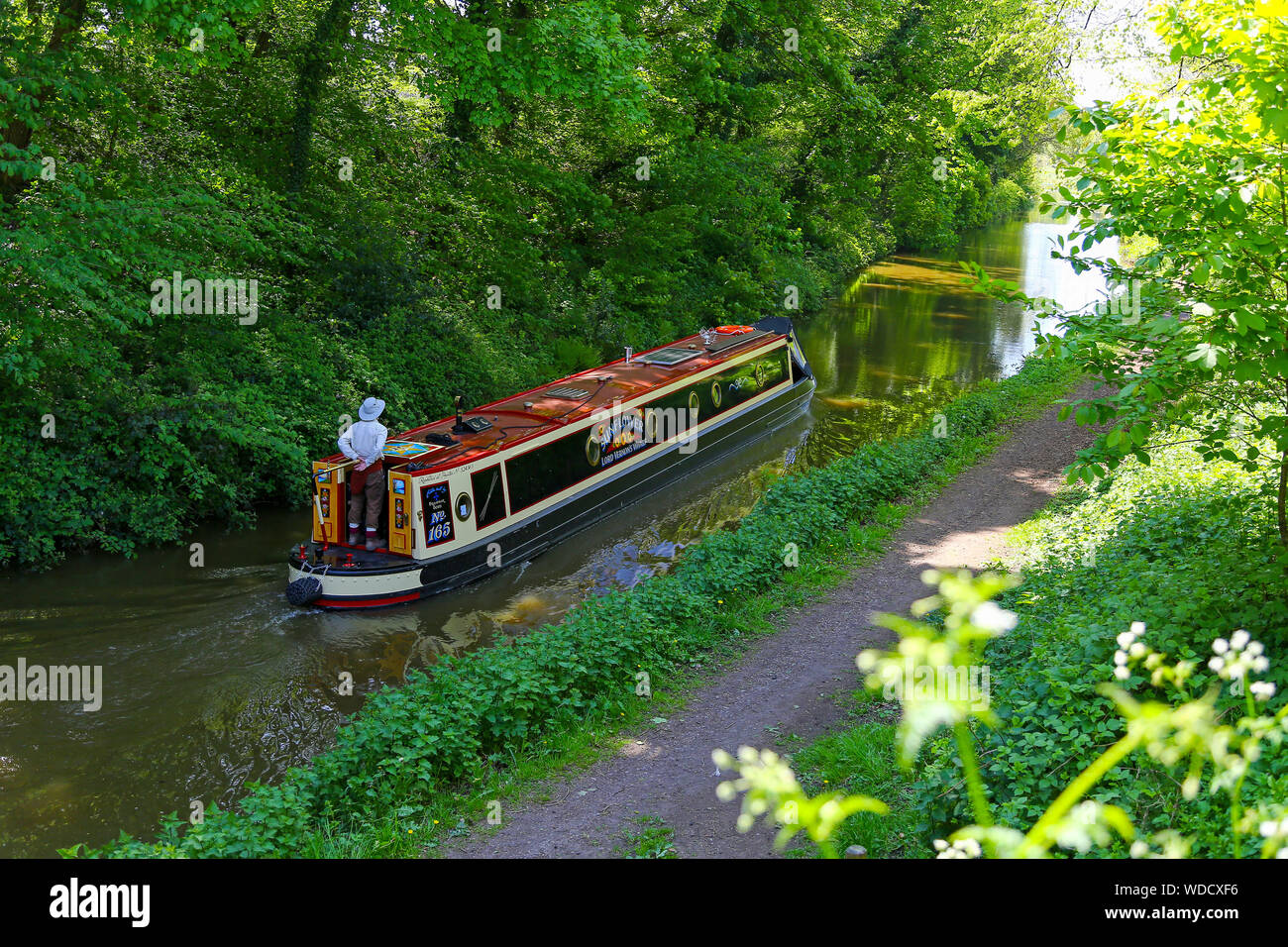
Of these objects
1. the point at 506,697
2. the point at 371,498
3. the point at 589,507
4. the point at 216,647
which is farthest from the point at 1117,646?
the point at 589,507

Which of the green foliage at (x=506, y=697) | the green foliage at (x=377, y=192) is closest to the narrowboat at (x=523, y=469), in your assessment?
the green foliage at (x=377, y=192)

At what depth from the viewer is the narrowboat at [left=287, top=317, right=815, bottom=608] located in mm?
11484

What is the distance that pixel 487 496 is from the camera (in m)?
12.4

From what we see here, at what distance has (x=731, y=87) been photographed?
21.7 m

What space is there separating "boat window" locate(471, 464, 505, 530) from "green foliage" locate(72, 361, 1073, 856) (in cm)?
255

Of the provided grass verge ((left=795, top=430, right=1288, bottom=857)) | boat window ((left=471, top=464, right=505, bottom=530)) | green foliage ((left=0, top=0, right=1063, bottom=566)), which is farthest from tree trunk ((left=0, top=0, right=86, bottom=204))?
grass verge ((left=795, top=430, right=1288, bottom=857))

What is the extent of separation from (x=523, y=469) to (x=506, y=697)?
216 inches

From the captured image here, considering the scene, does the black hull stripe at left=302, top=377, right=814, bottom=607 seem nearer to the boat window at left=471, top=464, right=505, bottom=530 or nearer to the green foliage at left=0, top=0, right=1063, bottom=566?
the boat window at left=471, top=464, right=505, bottom=530

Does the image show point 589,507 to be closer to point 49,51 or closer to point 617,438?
point 617,438

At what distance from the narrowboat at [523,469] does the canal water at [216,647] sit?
0.30m

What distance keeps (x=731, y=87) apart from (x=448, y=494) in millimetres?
13847

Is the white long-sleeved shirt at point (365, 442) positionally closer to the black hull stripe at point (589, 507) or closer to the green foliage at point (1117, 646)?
the black hull stripe at point (589, 507)

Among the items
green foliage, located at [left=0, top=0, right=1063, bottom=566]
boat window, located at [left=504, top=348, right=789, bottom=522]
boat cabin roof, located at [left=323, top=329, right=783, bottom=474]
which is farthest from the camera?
boat window, located at [left=504, top=348, right=789, bottom=522]
